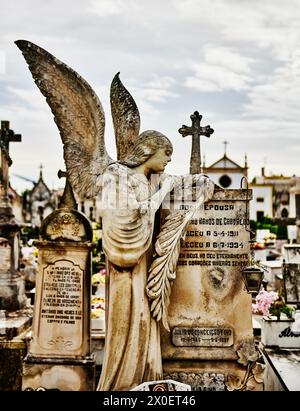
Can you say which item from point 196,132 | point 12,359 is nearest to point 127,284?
point 12,359

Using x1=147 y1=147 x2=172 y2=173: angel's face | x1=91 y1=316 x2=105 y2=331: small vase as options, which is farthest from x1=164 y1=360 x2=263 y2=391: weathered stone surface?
x1=91 y1=316 x2=105 y2=331: small vase

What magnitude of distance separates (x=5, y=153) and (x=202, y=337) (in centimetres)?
548

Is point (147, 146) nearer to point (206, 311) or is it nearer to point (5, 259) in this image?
point (206, 311)

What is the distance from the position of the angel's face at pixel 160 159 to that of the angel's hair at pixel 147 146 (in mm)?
28

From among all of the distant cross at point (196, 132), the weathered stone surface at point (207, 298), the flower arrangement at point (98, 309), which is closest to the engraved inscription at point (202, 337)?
the weathered stone surface at point (207, 298)

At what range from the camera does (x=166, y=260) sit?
4.29m

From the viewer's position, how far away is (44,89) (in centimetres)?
482

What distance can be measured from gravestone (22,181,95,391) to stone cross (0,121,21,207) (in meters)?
3.35

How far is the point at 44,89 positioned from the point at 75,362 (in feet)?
9.20

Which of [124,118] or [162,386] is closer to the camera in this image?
[162,386]

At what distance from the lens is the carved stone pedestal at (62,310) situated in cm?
514

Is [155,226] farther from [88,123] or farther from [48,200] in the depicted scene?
[48,200]

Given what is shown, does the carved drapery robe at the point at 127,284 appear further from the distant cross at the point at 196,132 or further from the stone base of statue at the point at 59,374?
the distant cross at the point at 196,132
